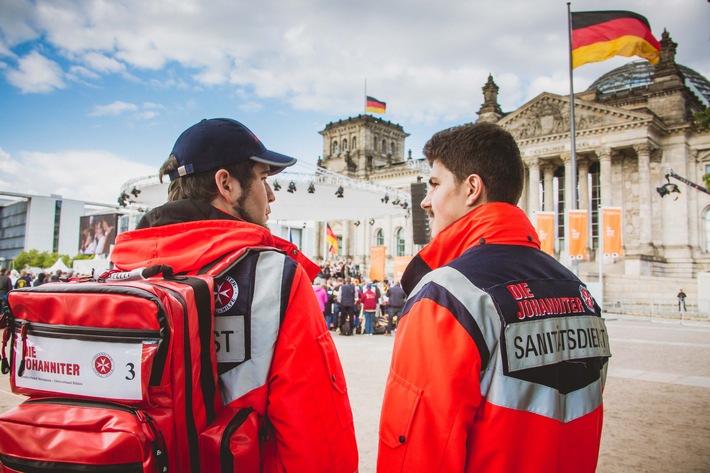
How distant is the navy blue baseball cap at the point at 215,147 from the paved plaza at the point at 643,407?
2.98m

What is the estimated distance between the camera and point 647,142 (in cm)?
3569

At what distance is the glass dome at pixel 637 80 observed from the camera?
1720 inches

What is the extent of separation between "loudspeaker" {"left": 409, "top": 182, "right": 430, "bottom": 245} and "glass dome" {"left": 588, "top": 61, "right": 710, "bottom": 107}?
29128 millimetres

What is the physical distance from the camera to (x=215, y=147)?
1837mm

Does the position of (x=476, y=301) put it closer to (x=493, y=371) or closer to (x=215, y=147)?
(x=493, y=371)

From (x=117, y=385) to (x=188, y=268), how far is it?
1.38 ft

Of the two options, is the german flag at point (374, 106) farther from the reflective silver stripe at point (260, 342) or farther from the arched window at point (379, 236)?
the reflective silver stripe at point (260, 342)

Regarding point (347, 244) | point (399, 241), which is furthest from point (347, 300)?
point (347, 244)

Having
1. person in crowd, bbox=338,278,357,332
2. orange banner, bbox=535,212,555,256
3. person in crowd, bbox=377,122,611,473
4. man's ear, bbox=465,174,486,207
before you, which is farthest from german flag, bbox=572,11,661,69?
person in crowd, bbox=377,122,611,473

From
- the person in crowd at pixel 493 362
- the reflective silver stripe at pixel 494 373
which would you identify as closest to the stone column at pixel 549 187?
the person in crowd at pixel 493 362

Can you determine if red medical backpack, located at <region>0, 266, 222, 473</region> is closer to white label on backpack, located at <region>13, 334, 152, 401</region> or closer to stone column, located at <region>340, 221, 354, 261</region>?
white label on backpack, located at <region>13, 334, 152, 401</region>

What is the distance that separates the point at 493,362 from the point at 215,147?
4.08 feet

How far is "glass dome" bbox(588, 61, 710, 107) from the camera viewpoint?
43688 mm

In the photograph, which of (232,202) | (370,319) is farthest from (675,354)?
(232,202)
